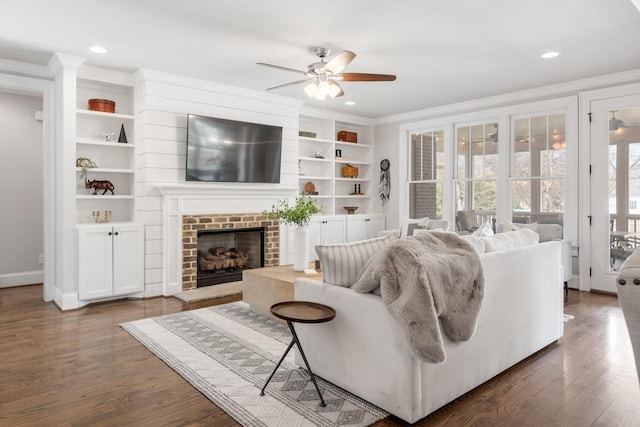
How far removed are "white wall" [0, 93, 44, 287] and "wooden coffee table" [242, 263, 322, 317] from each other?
3.55m

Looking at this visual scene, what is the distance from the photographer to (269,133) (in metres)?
5.80

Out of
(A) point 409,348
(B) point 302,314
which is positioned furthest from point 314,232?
(A) point 409,348

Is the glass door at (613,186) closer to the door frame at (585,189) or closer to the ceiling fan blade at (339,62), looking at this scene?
the door frame at (585,189)

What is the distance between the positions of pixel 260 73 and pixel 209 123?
2.95 ft

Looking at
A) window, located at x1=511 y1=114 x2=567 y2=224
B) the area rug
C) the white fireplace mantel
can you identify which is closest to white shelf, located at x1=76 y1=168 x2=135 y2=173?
the white fireplace mantel

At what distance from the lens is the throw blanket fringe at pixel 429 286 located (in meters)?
1.94

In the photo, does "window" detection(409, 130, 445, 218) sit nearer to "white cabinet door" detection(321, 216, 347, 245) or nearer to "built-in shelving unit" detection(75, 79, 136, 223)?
"white cabinet door" detection(321, 216, 347, 245)

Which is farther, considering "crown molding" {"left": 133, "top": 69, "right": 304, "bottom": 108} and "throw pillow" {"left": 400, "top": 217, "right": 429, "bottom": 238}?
"throw pillow" {"left": 400, "top": 217, "right": 429, "bottom": 238}

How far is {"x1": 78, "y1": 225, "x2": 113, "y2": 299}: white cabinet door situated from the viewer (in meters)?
4.38

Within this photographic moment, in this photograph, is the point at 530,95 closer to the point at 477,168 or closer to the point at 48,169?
the point at 477,168

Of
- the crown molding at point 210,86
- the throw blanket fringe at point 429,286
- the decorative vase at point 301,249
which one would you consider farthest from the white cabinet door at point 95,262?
the throw blanket fringe at point 429,286

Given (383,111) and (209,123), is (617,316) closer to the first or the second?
(383,111)

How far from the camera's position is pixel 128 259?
4684mm

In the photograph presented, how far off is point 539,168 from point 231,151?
414 cm
